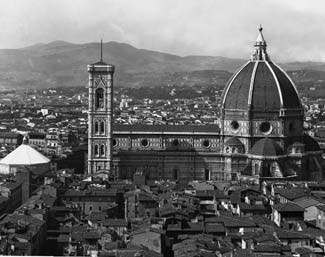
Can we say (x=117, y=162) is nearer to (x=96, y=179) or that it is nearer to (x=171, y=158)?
(x=171, y=158)

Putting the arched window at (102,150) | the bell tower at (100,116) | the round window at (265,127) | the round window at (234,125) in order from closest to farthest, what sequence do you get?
the round window at (265,127) → the bell tower at (100,116) → the arched window at (102,150) → the round window at (234,125)

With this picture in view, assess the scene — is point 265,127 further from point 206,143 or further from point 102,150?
point 102,150

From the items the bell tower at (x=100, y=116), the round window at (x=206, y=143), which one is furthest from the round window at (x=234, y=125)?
the bell tower at (x=100, y=116)

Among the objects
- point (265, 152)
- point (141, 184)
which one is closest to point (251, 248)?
point (141, 184)

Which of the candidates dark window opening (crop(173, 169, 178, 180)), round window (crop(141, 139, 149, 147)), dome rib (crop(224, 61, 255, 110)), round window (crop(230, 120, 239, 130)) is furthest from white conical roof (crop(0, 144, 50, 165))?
dome rib (crop(224, 61, 255, 110))

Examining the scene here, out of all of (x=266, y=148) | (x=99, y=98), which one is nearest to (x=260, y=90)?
(x=266, y=148)

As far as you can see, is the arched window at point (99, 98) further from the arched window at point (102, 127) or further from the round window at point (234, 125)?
the round window at point (234, 125)
